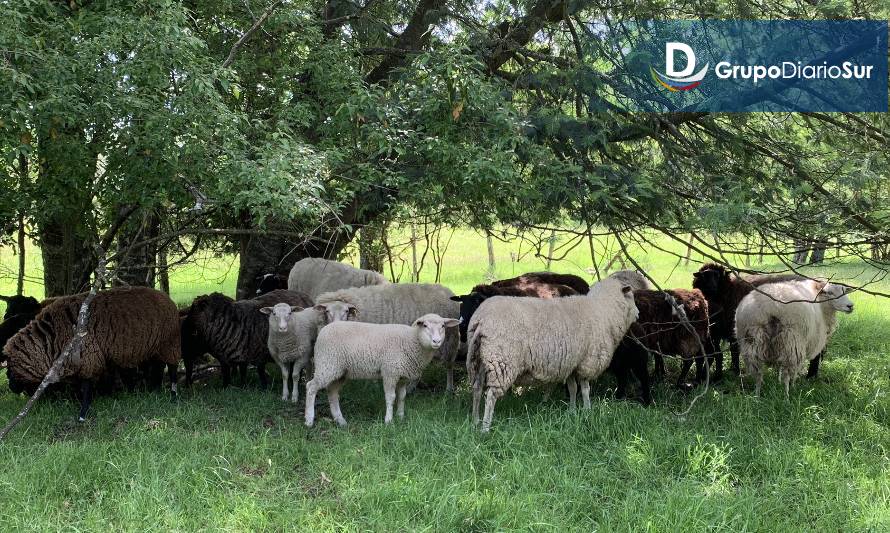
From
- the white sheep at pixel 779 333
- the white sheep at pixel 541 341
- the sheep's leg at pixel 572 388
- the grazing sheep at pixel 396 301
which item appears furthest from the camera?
the grazing sheep at pixel 396 301

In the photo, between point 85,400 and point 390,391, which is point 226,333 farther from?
point 390,391

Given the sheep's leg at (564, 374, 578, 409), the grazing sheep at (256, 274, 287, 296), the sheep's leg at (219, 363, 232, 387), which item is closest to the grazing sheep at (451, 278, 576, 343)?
the sheep's leg at (564, 374, 578, 409)

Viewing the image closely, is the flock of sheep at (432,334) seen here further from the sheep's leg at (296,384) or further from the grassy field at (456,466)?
the grassy field at (456,466)

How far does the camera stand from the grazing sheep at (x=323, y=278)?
10.2m

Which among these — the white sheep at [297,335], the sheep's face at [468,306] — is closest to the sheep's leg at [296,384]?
the white sheep at [297,335]

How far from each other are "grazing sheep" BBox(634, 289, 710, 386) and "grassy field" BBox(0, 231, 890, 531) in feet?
2.23

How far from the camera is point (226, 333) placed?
7781 millimetres

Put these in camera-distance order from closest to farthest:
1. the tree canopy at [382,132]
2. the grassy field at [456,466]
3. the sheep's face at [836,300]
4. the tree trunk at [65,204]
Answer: the grassy field at [456,466] → the tree canopy at [382,132] → the tree trunk at [65,204] → the sheep's face at [836,300]

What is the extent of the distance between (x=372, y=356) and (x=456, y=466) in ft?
5.26

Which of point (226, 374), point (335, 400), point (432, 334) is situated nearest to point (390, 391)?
point (335, 400)

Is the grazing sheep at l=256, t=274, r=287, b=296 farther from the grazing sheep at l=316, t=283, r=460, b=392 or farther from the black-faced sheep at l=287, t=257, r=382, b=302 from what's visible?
the grazing sheep at l=316, t=283, r=460, b=392

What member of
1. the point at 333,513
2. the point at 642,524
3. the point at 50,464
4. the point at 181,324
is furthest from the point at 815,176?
the point at 50,464

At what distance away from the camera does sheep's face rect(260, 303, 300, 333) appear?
7152 millimetres

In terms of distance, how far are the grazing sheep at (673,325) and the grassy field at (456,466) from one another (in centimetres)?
68
